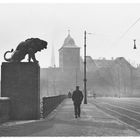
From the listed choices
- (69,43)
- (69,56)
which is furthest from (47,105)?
(69,43)

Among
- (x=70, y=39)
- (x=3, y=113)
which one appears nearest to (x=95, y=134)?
(x=3, y=113)

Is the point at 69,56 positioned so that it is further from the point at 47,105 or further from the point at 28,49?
the point at 28,49

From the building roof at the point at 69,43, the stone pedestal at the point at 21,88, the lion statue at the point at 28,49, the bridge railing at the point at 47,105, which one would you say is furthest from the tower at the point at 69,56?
the stone pedestal at the point at 21,88

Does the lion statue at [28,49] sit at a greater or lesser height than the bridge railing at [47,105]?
greater

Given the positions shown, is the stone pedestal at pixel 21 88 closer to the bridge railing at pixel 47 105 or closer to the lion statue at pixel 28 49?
the lion statue at pixel 28 49

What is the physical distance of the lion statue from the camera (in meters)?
17.2

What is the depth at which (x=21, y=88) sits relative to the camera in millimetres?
16609

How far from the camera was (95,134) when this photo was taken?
11.2 meters

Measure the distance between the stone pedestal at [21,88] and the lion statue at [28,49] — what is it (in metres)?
0.53

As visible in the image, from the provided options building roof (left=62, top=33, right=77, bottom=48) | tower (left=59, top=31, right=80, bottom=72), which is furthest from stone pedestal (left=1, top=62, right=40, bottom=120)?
building roof (left=62, top=33, right=77, bottom=48)

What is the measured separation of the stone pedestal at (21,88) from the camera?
54.1ft

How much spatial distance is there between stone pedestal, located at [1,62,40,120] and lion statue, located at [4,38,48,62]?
53 centimetres

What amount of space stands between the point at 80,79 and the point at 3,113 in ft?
402

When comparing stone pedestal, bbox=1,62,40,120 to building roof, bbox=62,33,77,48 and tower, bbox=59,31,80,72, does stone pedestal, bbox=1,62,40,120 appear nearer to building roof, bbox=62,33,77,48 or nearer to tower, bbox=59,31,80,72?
tower, bbox=59,31,80,72
